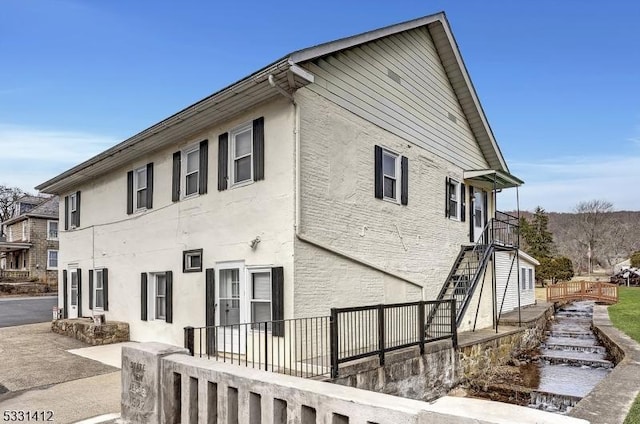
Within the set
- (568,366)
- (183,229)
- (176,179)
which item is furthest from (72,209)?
(568,366)

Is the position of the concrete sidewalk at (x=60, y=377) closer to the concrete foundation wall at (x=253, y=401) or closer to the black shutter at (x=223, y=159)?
the concrete foundation wall at (x=253, y=401)

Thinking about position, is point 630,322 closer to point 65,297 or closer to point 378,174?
point 378,174

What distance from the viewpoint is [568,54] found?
23.1 meters

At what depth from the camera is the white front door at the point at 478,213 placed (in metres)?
16.4

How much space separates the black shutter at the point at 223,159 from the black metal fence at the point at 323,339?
10.00 feet

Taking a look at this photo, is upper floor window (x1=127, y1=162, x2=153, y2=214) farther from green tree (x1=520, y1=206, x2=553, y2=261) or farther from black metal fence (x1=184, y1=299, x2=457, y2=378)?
green tree (x1=520, y1=206, x2=553, y2=261)

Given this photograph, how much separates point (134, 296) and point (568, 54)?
22.6 meters

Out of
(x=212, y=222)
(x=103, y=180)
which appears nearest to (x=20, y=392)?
(x=212, y=222)

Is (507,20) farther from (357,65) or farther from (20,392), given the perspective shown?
(20,392)

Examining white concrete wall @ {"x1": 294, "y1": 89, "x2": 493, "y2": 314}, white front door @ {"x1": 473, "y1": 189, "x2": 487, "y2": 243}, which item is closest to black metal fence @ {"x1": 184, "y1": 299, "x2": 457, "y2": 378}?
white concrete wall @ {"x1": 294, "y1": 89, "x2": 493, "y2": 314}

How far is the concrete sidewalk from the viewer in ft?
22.6

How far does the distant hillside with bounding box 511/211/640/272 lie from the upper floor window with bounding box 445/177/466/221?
6016 cm

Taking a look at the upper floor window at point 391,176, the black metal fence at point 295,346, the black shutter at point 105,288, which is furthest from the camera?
the black shutter at point 105,288

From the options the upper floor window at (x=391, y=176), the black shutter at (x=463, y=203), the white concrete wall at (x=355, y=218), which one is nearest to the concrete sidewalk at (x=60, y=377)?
the white concrete wall at (x=355, y=218)
